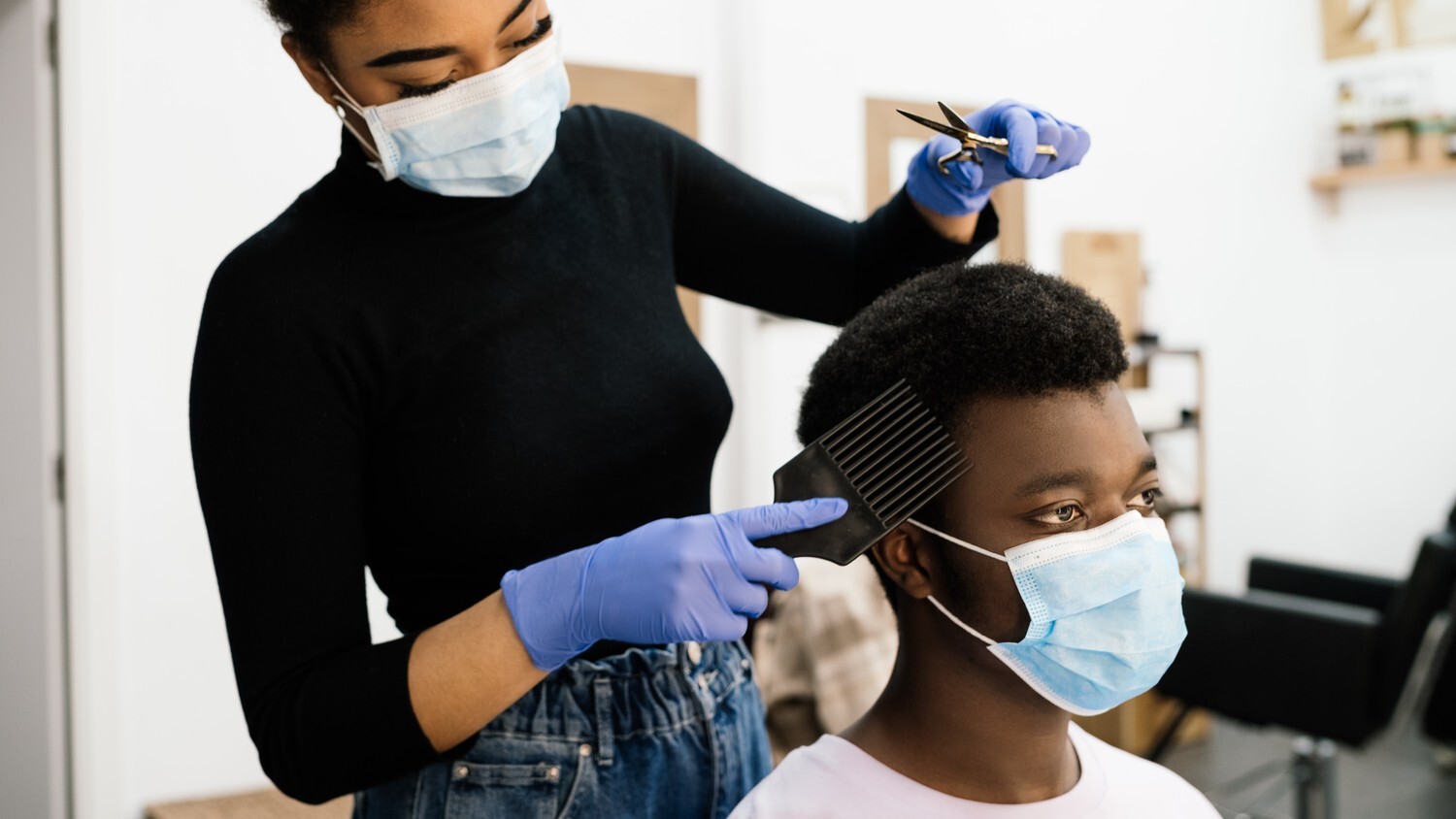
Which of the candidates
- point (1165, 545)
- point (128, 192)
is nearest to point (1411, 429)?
point (1165, 545)

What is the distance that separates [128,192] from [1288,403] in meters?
4.13

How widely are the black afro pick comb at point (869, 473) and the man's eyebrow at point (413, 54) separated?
1.41 ft

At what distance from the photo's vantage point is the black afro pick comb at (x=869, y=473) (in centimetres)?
85

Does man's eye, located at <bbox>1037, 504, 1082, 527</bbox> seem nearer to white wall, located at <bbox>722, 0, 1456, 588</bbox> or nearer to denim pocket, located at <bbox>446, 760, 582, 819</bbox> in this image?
denim pocket, located at <bbox>446, 760, 582, 819</bbox>

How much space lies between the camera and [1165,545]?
98 centimetres

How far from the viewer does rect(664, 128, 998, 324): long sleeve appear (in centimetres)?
114

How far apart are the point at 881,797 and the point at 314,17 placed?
0.81 meters

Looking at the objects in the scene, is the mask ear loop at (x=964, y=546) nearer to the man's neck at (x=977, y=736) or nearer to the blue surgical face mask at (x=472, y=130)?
the man's neck at (x=977, y=736)

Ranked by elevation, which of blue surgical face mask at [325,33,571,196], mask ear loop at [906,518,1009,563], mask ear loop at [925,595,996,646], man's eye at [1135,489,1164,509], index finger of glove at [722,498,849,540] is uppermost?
blue surgical face mask at [325,33,571,196]

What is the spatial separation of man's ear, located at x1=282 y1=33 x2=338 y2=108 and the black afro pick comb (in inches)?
20.1

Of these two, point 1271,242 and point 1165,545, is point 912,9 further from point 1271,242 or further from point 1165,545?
point 1165,545

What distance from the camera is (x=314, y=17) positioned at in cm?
89

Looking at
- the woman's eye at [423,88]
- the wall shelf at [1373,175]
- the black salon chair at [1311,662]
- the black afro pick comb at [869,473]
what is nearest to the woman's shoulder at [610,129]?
the woman's eye at [423,88]

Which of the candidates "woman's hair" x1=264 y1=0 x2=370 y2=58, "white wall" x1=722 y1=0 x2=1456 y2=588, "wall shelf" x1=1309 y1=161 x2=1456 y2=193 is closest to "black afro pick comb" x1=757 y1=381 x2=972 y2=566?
"woman's hair" x1=264 y1=0 x2=370 y2=58
